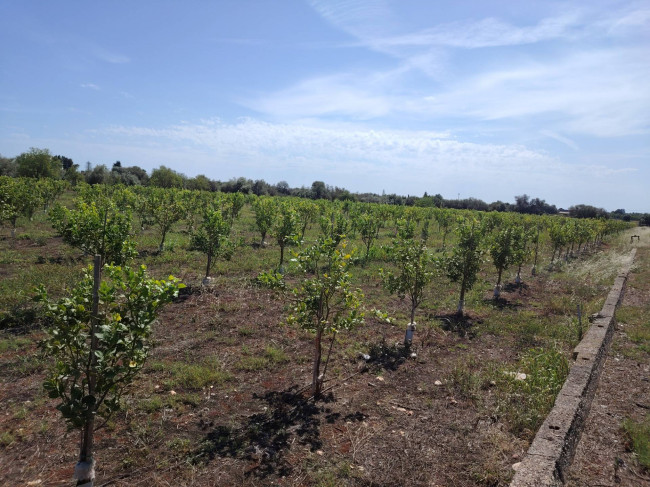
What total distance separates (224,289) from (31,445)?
7.88 m

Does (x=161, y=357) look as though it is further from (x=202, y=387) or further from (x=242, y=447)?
(x=242, y=447)

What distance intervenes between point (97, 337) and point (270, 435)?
312 cm

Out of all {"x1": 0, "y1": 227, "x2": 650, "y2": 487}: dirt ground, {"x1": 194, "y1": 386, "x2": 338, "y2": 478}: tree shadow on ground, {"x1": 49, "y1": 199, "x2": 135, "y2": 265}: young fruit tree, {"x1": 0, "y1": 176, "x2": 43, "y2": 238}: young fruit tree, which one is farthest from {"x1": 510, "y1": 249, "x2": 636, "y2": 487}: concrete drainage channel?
{"x1": 0, "y1": 176, "x2": 43, "y2": 238}: young fruit tree

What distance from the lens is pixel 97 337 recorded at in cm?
351

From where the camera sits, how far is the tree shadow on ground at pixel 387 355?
8.23 metres

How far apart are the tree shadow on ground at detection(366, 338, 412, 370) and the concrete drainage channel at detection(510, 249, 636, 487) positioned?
3127 mm

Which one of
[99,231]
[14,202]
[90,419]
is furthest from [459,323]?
[14,202]

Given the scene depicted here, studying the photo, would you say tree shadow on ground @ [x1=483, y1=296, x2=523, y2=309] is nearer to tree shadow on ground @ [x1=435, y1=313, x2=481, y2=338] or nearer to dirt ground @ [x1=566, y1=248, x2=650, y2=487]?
tree shadow on ground @ [x1=435, y1=313, x2=481, y2=338]

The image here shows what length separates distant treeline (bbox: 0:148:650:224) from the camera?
52.2 meters

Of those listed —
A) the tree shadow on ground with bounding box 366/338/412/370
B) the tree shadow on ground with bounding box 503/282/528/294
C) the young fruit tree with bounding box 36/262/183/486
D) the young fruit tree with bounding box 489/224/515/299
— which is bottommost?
the tree shadow on ground with bounding box 366/338/412/370

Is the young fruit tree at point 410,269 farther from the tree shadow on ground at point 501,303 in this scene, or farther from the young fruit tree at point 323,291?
the tree shadow on ground at point 501,303

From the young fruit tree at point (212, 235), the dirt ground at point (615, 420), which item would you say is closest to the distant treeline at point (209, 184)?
the young fruit tree at point (212, 235)

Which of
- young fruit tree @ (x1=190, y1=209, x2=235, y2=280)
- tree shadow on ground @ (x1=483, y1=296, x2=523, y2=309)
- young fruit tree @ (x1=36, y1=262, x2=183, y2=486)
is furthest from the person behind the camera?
tree shadow on ground @ (x1=483, y1=296, x2=523, y2=309)

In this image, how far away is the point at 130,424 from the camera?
220 inches
